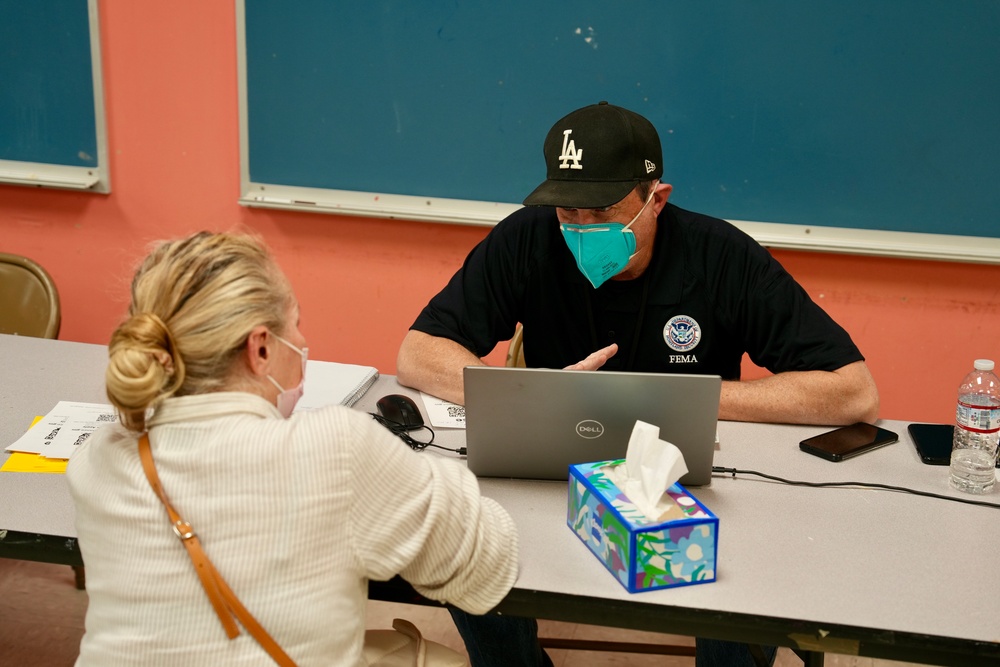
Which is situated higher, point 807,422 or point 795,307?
point 795,307

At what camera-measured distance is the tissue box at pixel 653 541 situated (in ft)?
4.11

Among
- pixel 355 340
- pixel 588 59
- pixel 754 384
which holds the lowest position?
pixel 355 340

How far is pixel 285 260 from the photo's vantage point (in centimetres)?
318

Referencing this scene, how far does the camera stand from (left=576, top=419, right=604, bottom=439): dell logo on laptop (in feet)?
4.89

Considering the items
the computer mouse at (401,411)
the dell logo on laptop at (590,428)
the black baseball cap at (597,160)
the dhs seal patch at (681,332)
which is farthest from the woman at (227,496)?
the dhs seal patch at (681,332)

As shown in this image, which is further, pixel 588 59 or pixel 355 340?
pixel 355 340

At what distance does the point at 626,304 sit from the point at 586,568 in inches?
33.0

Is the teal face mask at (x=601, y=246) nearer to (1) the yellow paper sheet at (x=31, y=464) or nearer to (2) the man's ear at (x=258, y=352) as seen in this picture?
(2) the man's ear at (x=258, y=352)

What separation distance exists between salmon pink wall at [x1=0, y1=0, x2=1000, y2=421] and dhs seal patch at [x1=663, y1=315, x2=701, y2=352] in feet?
3.07

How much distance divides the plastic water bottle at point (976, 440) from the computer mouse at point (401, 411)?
3.24 feet

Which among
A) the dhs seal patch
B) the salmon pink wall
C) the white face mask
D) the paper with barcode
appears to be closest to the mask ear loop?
the dhs seal patch

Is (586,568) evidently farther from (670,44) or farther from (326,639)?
(670,44)

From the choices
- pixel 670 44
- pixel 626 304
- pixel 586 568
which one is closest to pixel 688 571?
pixel 586 568

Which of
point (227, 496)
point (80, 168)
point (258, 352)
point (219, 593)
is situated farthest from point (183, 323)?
point (80, 168)
